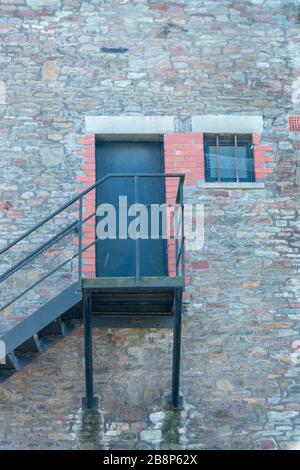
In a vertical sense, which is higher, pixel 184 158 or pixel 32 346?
pixel 184 158

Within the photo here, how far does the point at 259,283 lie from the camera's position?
11.8 meters

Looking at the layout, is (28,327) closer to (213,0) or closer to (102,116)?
(102,116)

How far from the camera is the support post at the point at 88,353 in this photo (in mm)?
10525

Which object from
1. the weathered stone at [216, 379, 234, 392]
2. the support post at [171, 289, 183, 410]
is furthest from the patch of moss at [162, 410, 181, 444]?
the weathered stone at [216, 379, 234, 392]

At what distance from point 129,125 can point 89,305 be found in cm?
289

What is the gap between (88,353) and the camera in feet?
35.3

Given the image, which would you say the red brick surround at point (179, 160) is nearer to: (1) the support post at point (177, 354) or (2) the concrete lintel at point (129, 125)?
(2) the concrete lintel at point (129, 125)

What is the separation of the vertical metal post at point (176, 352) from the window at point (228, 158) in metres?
2.40

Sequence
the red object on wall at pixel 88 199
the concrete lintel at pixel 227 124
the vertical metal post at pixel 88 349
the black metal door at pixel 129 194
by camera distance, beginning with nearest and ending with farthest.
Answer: the vertical metal post at pixel 88 349, the red object on wall at pixel 88 199, the black metal door at pixel 129 194, the concrete lintel at pixel 227 124

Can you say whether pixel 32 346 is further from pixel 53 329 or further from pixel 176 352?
pixel 176 352

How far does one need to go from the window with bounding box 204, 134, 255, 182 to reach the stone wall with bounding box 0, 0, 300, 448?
0.26 meters

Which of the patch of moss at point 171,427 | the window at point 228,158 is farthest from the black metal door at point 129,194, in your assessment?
the patch of moss at point 171,427

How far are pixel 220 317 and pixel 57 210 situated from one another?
2314 mm

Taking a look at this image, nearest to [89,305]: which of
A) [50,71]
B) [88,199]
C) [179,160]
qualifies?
[88,199]
